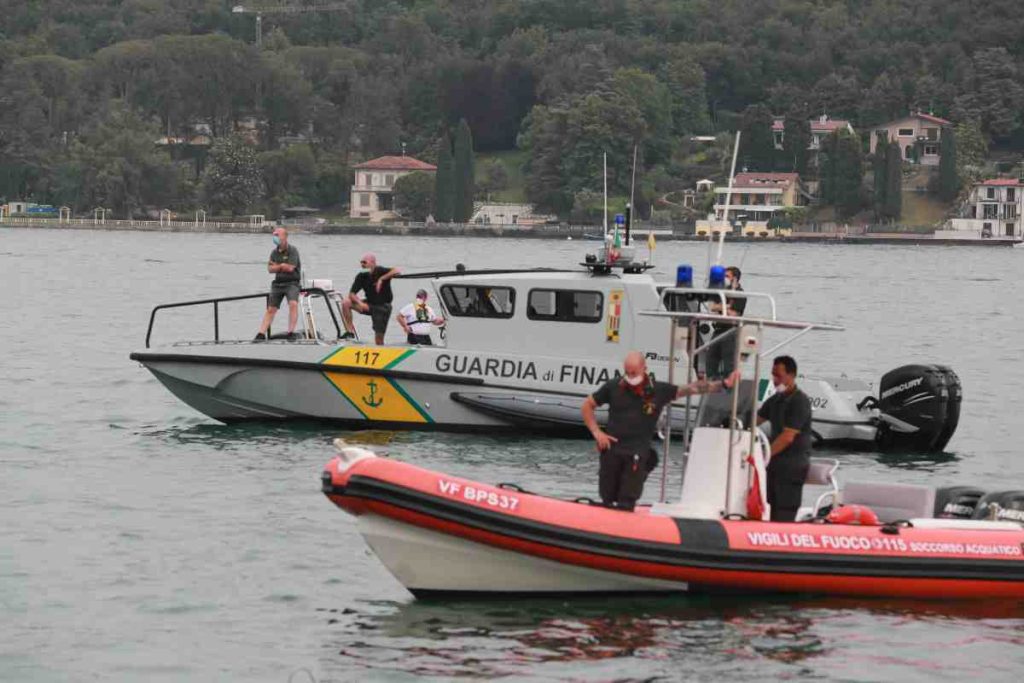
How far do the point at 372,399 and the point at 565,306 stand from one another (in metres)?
2.76

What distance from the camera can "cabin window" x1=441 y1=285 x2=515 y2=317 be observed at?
1032 inches

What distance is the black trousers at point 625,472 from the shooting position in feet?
56.4

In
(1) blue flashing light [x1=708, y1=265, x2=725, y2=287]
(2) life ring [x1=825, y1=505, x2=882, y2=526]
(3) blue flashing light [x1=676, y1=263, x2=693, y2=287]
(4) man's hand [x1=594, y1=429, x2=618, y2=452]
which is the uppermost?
(1) blue flashing light [x1=708, y1=265, x2=725, y2=287]

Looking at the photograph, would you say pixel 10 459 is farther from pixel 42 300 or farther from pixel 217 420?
pixel 42 300

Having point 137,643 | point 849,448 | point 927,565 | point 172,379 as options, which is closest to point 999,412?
point 849,448

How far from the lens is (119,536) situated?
20.6 metres

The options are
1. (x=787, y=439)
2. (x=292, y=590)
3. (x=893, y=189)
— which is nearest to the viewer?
(x=787, y=439)

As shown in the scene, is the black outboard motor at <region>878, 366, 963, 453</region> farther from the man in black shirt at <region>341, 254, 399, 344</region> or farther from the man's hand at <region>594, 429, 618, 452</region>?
the man's hand at <region>594, 429, 618, 452</region>

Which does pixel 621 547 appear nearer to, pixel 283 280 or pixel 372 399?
pixel 372 399

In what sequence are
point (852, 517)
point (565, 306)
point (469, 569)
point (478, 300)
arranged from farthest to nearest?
point (478, 300), point (565, 306), point (852, 517), point (469, 569)

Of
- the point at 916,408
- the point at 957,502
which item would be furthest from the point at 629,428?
the point at 916,408

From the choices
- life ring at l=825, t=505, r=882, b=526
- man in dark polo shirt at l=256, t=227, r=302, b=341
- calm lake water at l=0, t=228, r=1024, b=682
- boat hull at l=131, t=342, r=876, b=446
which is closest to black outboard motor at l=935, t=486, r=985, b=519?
calm lake water at l=0, t=228, r=1024, b=682

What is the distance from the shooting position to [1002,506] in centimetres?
1855

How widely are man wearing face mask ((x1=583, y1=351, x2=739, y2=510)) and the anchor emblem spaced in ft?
31.0
